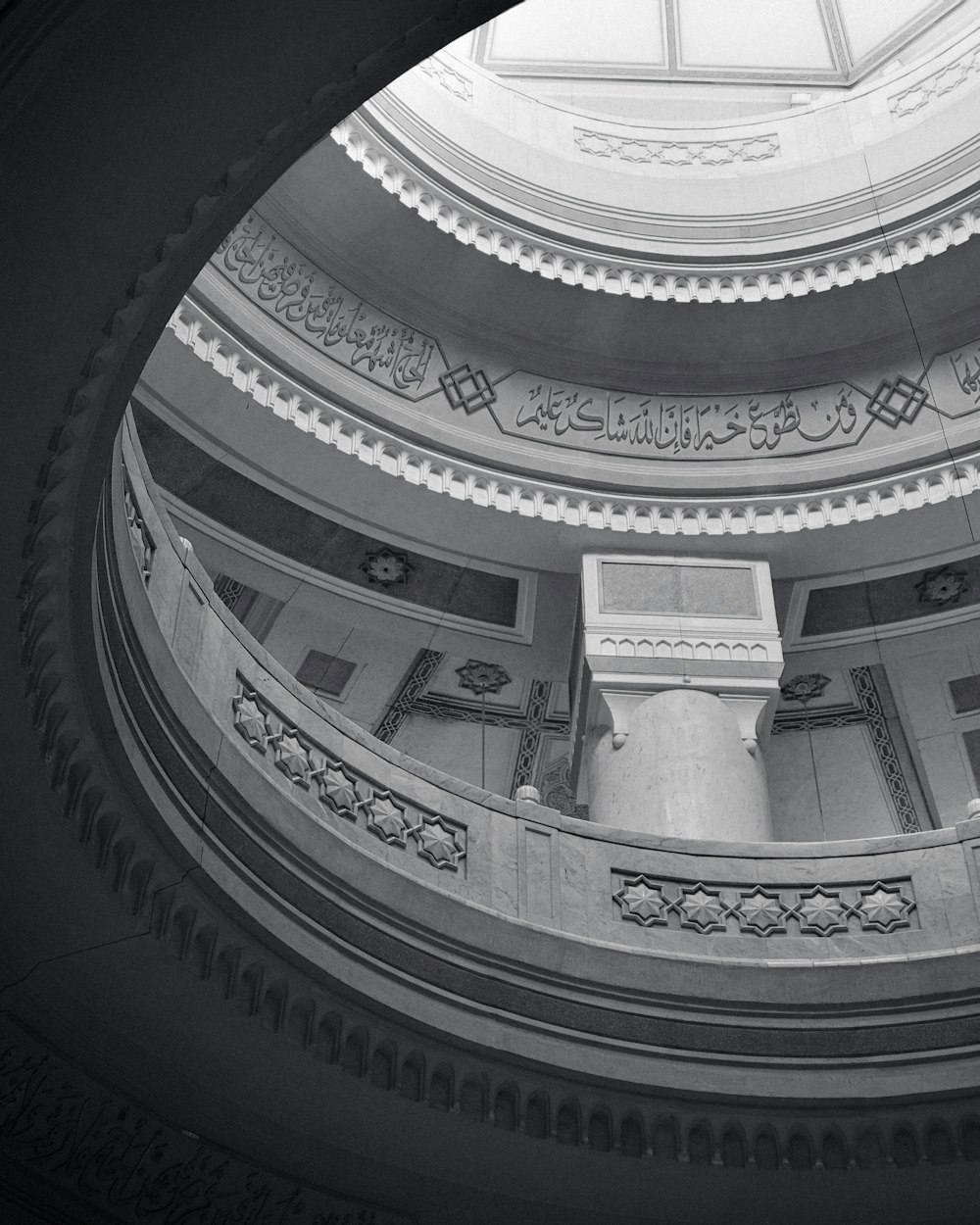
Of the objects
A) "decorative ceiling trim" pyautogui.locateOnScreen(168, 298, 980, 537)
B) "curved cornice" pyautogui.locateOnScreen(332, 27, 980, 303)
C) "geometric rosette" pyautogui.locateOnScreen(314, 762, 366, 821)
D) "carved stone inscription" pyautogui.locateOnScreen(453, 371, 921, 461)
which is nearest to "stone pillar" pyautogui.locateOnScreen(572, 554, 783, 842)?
"decorative ceiling trim" pyautogui.locateOnScreen(168, 298, 980, 537)

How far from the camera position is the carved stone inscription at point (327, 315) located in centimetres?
1022

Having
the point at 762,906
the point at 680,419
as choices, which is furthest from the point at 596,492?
the point at 762,906

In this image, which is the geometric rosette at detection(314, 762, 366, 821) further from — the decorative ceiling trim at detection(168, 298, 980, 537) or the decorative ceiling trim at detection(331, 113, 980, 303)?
the decorative ceiling trim at detection(331, 113, 980, 303)

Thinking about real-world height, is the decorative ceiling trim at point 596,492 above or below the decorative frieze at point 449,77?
below

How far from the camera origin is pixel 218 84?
414cm

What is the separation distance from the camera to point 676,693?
32.5 feet

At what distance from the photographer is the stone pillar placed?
929 cm

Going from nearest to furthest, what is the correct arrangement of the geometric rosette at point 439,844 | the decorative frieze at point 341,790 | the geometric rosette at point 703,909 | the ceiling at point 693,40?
the decorative frieze at point 341,790, the geometric rosette at point 439,844, the geometric rosette at point 703,909, the ceiling at point 693,40

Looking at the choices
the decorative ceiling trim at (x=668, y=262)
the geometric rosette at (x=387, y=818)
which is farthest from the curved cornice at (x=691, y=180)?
the geometric rosette at (x=387, y=818)

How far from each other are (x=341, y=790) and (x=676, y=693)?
140 inches

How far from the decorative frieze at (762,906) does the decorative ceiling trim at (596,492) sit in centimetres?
383

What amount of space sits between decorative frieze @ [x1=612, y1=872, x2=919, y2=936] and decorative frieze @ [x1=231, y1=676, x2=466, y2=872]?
83cm

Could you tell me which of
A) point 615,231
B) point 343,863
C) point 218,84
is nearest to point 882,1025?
point 343,863

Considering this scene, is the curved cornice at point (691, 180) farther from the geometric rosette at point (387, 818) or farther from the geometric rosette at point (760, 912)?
the geometric rosette at point (760, 912)
